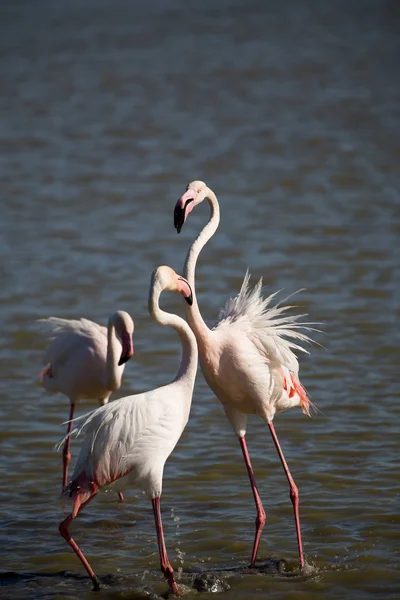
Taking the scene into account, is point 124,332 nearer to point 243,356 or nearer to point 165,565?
point 243,356

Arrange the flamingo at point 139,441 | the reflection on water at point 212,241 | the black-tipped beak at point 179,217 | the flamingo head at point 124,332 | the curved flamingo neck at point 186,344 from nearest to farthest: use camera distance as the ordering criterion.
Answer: the flamingo at point 139,441 < the curved flamingo neck at point 186,344 < the black-tipped beak at point 179,217 < the reflection on water at point 212,241 < the flamingo head at point 124,332

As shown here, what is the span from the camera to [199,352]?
5.78 metres

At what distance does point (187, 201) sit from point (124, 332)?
1196 mm

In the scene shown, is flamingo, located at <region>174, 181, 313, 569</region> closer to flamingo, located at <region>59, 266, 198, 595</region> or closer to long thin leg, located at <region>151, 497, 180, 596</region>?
flamingo, located at <region>59, 266, 198, 595</region>

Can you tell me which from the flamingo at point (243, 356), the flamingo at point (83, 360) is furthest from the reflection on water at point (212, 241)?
the flamingo at point (243, 356)

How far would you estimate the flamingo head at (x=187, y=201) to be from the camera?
5711 mm

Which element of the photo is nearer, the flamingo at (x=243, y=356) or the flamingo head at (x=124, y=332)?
the flamingo at (x=243, y=356)

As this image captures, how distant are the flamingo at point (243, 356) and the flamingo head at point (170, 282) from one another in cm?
6

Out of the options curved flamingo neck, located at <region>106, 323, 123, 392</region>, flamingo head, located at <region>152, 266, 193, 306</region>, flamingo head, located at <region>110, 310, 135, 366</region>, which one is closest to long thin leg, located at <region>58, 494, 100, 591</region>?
flamingo head, located at <region>152, 266, 193, 306</region>

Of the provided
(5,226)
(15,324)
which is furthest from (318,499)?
(5,226)

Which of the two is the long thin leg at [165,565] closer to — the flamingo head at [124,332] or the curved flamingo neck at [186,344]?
the curved flamingo neck at [186,344]

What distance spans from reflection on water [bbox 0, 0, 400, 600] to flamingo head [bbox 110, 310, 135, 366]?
90 cm

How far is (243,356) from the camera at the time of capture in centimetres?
579

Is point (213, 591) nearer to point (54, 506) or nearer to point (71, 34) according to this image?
point (54, 506)
